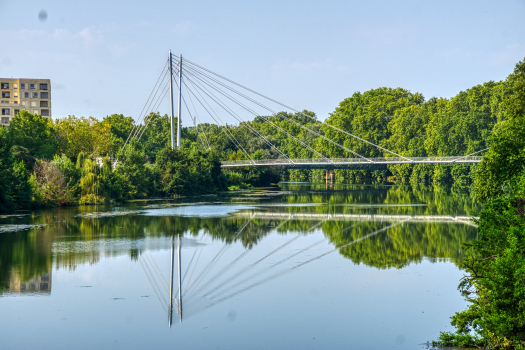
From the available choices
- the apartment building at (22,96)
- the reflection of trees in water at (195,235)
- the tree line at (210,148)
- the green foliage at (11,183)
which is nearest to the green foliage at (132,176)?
the tree line at (210,148)

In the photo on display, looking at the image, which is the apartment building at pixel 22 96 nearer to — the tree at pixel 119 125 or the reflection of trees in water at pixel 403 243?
the tree at pixel 119 125

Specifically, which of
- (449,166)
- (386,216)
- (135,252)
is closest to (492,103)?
(449,166)

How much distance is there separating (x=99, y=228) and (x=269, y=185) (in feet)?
138

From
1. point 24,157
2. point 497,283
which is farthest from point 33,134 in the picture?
point 497,283

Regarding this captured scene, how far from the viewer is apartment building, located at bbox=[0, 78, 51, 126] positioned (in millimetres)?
72500

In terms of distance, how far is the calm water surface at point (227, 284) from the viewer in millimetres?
9070

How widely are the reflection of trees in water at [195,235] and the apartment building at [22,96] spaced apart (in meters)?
50.4

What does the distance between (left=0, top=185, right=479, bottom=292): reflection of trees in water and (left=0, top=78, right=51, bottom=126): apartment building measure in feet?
165

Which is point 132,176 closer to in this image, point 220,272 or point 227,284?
point 220,272

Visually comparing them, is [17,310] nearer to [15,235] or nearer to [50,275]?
[50,275]

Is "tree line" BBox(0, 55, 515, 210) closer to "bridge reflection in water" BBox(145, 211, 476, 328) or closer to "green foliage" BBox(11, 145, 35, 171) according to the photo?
"green foliage" BBox(11, 145, 35, 171)

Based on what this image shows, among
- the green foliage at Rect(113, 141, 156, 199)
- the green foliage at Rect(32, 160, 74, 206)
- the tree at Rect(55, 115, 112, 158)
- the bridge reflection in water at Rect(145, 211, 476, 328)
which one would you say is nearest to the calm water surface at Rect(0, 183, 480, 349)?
the bridge reflection in water at Rect(145, 211, 476, 328)

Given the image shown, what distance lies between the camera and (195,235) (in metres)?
19.9

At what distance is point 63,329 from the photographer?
30.3ft
